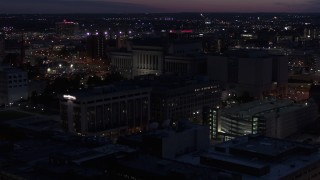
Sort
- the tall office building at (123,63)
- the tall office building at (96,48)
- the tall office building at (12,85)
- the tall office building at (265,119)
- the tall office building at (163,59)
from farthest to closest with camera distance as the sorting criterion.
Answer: the tall office building at (96,48)
the tall office building at (123,63)
the tall office building at (163,59)
the tall office building at (12,85)
the tall office building at (265,119)

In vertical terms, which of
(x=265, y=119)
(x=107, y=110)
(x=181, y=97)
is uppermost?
(x=181, y=97)

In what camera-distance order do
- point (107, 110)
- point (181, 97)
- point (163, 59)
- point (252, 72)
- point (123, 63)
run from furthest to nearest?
point (123, 63)
point (163, 59)
point (252, 72)
point (181, 97)
point (107, 110)

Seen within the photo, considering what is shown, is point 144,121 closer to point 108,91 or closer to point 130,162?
point 108,91

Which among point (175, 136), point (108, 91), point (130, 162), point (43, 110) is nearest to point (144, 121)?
point (108, 91)

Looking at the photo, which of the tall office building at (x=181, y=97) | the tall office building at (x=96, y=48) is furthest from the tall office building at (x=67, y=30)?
the tall office building at (x=181, y=97)

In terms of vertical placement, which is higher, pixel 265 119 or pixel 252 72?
pixel 252 72

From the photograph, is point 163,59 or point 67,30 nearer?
point 163,59

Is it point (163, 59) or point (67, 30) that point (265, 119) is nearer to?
point (163, 59)

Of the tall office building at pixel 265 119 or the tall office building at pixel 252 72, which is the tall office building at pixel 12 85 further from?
the tall office building at pixel 265 119

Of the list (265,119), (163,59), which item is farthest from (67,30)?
(265,119)
